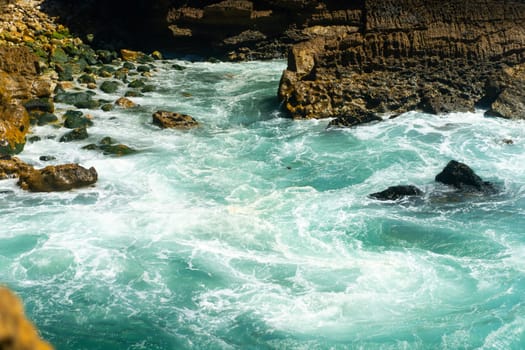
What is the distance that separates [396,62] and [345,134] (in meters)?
5.10

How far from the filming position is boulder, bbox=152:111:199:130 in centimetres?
2539

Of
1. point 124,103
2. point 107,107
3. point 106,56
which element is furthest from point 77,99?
point 106,56

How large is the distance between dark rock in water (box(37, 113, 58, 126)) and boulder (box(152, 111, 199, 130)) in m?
4.08

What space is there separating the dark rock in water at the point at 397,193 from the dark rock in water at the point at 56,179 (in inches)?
363

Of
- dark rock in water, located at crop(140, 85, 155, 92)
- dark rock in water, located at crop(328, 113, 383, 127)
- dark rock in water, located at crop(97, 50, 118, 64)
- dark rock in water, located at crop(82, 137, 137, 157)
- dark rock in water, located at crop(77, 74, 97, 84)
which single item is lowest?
dark rock in water, located at crop(82, 137, 137, 157)

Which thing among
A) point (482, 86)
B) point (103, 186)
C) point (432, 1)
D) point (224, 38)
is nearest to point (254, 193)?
point (103, 186)

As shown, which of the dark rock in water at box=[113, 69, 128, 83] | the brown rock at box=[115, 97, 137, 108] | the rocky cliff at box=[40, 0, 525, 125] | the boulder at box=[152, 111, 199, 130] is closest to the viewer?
the boulder at box=[152, 111, 199, 130]

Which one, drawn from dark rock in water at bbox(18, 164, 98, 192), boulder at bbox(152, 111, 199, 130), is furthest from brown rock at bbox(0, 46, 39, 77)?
dark rock in water at bbox(18, 164, 98, 192)

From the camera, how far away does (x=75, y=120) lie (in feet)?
82.1

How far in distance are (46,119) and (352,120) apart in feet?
41.4

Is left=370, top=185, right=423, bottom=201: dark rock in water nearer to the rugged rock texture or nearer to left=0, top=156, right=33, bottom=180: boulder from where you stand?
left=0, top=156, right=33, bottom=180: boulder

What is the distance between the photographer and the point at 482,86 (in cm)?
2655

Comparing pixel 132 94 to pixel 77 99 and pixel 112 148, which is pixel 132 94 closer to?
pixel 77 99

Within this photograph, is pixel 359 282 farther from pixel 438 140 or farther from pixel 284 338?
pixel 438 140
